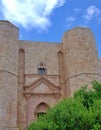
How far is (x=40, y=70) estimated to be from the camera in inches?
849

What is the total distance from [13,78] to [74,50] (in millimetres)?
5066

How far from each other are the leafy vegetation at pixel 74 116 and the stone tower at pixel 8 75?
6133 mm

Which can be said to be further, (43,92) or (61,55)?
(61,55)

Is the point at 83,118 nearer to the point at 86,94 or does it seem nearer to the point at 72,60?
the point at 86,94

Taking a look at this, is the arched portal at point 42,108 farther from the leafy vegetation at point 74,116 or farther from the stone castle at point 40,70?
the leafy vegetation at point 74,116

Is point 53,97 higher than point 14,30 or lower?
lower

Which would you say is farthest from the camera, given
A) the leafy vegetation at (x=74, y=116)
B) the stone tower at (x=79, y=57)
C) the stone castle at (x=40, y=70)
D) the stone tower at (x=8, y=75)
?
the stone tower at (x=79, y=57)

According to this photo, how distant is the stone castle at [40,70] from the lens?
19.5 meters

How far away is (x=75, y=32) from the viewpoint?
2192 centimetres

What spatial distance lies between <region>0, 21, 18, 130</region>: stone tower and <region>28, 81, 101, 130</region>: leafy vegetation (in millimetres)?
6133

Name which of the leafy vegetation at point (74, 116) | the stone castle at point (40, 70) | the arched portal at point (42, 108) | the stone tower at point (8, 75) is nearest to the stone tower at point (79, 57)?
the stone castle at point (40, 70)

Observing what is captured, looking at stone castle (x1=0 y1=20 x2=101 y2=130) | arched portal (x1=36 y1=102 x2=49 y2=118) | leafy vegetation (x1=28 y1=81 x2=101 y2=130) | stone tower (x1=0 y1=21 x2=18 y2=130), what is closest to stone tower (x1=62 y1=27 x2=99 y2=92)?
stone castle (x1=0 y1=20 x2=101 y2=130)

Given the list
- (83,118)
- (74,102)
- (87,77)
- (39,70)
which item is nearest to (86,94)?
(74,102)

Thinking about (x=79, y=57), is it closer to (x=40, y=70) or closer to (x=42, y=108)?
(x=40, y=70)
